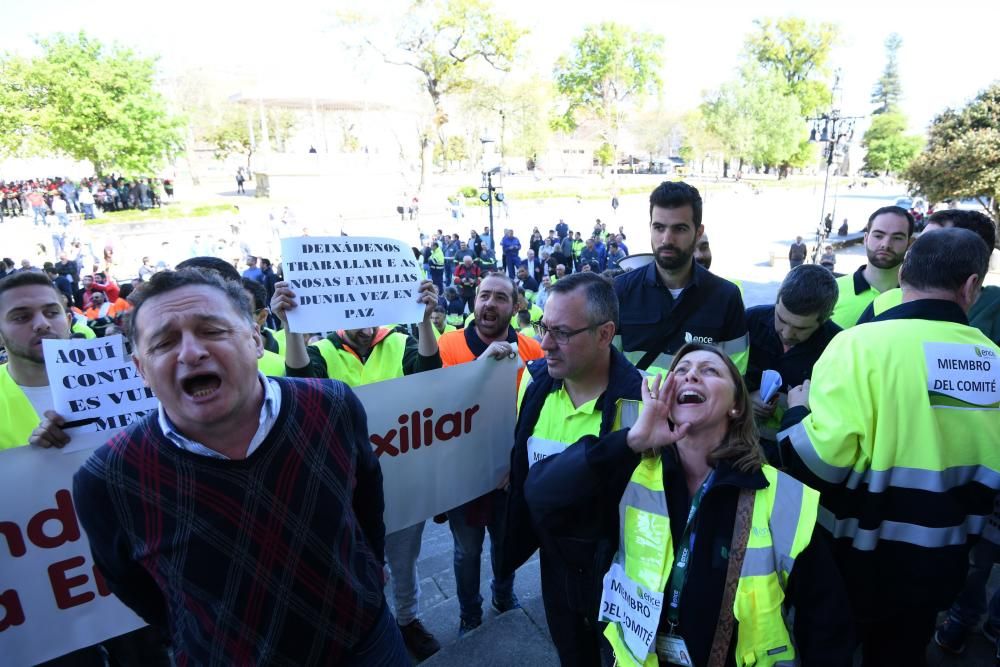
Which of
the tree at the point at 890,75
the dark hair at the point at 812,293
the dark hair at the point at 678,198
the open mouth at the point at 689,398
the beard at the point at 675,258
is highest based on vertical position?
the tree at the point at 890,75

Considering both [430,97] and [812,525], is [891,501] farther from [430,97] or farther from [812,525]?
[430,97]

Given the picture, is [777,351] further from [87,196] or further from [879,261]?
[87,196]

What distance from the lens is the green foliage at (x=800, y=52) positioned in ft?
196

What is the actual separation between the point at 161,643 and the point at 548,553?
1.95 metres

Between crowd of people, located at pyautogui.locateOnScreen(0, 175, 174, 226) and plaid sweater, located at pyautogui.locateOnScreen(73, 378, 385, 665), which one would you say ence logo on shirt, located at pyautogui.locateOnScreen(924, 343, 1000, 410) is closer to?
plaid sweater, located at pyautogui.locateOnScreen(73, 378, 385, 665)

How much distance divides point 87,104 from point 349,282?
3436cm

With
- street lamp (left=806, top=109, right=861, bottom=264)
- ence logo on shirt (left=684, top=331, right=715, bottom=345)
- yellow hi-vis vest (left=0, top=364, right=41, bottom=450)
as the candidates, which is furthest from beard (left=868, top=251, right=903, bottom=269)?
street lamp (left=806, top=109, right=861, bottom=264)

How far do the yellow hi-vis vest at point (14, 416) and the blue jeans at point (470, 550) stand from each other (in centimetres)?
204

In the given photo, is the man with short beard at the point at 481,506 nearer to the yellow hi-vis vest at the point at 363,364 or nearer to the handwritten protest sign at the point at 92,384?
the yellow hi-vis vest at the point at 363,364

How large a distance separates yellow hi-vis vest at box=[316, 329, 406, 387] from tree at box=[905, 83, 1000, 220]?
15117 millimetres

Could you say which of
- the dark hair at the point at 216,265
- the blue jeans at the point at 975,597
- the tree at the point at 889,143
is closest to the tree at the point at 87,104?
the dark hair at the point at 216,265

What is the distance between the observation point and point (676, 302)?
3.34 meters

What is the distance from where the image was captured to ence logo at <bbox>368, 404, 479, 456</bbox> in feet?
9.64

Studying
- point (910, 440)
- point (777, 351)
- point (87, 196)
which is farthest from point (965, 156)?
point (87, 196)
